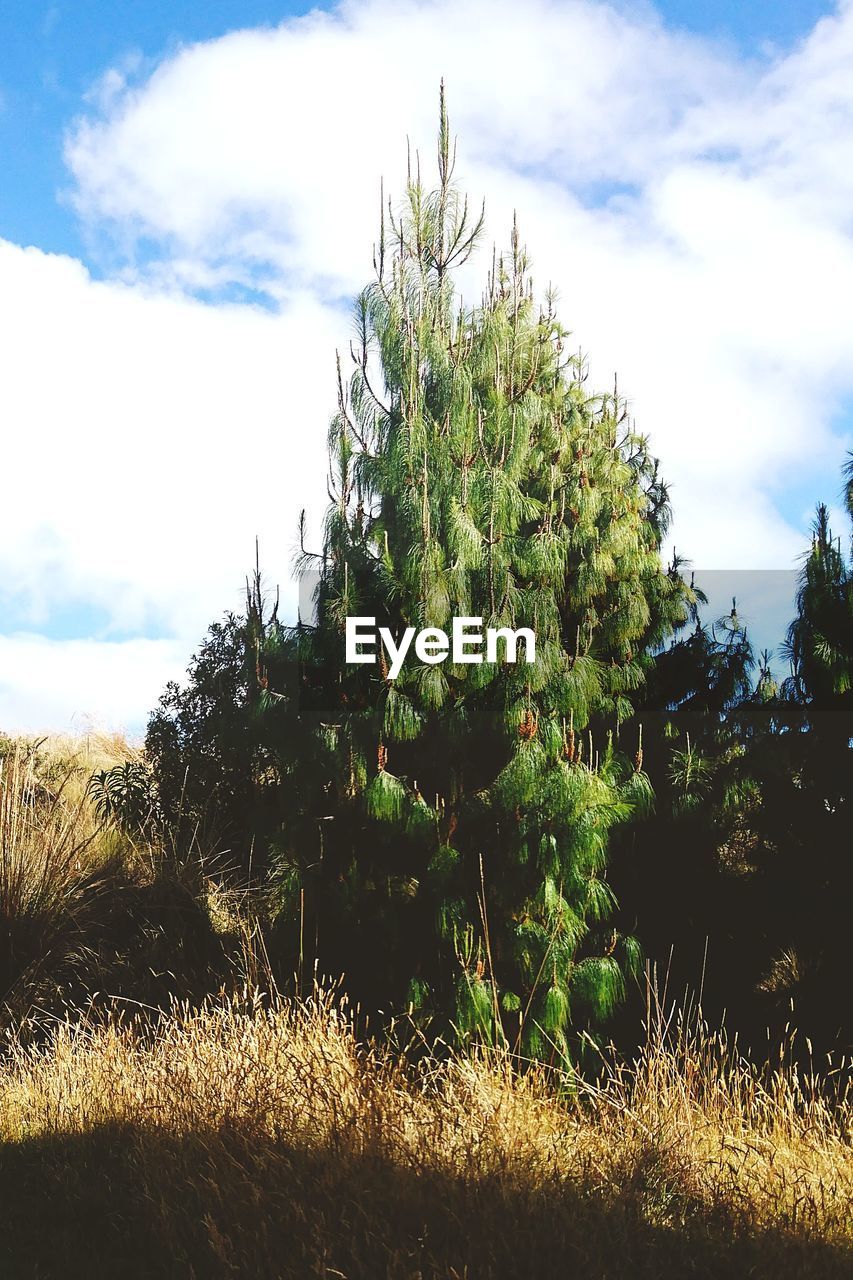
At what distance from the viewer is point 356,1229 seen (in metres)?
3.95

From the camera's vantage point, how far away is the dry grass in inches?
151

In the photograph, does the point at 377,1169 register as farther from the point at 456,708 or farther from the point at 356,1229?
the point at 456,708

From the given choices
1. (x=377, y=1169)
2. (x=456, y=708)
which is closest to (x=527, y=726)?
(x=456, y=708)

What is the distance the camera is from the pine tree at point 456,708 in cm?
681

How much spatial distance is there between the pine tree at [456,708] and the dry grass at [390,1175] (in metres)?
1.17

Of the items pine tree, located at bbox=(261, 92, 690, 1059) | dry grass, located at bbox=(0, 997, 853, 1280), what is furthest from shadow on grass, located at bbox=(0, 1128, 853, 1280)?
pine tree, located at bbox=(261, 92, 690, 1059)

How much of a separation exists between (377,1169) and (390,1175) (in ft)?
0.31

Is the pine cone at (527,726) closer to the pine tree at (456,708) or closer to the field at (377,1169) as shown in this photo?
the pine tree at (456,708)

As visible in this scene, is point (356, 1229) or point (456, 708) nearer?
point (356, 1229)

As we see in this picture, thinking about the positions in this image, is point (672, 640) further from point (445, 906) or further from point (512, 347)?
point (445, 906)

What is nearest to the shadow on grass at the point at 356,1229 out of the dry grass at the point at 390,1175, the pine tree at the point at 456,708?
the dry grass at the point at 390,1175

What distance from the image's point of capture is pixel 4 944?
860cm

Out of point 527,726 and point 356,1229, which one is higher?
Answer: point 527,726

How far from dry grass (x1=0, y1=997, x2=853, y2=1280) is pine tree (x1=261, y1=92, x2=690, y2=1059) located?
117 centimetres
